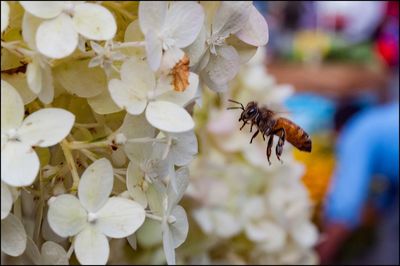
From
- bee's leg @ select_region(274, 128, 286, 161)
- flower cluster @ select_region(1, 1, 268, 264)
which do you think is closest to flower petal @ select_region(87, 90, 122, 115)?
flower cluster @ select_region(1, 1, 268, 264)

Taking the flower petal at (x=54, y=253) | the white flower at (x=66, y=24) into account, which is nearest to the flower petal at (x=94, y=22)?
Answer: the white flower at (x=66, y=24)

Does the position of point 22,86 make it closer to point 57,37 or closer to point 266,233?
point 57,37

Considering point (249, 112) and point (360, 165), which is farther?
point (360, 165)

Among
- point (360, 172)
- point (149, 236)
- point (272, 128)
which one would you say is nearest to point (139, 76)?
point (272, 128)

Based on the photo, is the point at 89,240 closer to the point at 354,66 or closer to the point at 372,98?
the point at 372,98

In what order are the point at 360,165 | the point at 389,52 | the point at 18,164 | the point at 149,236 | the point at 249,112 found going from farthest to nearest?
1. the point at 389,52
2. the point at 360,165
3. the point at 149,236
4. the point at 249,112
5. the point at 18,164

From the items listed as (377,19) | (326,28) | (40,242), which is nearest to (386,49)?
(377,19)
